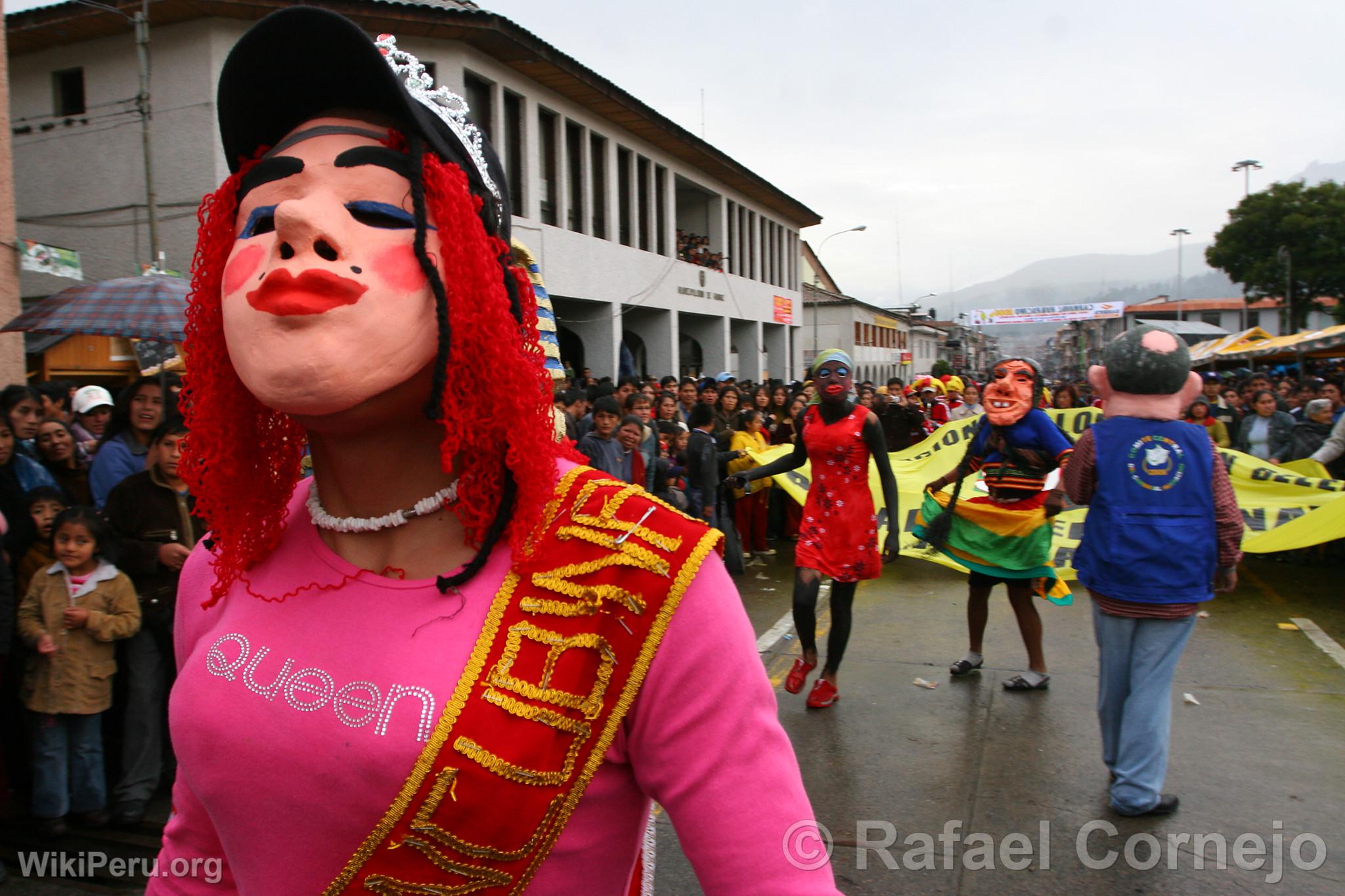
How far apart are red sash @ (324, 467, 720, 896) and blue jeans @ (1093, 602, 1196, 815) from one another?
329cm

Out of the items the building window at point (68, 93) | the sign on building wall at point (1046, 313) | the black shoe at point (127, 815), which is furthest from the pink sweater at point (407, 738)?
the sign on building wall at point (1046, 313)

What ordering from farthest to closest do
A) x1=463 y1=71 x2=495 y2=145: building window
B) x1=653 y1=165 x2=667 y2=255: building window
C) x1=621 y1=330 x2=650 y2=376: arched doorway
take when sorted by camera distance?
x1=621 y1=330 x2=650 y2=376: arched doorway → x1=653 y1=165 x2=667 y2=255: building window → x1=463 y1=71 x2=495 y2=145: building window

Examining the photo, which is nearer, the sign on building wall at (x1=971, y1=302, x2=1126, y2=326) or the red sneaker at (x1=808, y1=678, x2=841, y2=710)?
the red sneaker at (x1=808, y1=678, x2=841, y2=710)

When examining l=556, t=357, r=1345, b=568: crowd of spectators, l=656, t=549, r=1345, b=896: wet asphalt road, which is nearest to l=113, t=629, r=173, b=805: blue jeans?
l=656, t=549, r=1345, b=896: wet asphalt road

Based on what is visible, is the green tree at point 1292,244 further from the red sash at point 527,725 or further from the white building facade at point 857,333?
the red sash at point 527,725

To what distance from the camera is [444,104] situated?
147 cm

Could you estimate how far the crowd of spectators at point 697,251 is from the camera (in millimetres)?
23808

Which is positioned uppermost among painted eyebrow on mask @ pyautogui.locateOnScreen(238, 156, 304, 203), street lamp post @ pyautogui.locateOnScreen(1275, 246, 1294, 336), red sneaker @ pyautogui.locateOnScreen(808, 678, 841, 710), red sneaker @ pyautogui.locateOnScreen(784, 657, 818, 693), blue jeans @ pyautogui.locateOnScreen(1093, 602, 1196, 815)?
street lamp post @ pyautogui.locateOnScreen(1275, 246, 1294, 336)

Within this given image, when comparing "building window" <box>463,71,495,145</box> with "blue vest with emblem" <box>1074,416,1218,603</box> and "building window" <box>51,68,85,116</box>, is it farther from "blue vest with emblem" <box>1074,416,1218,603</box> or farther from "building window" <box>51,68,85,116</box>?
"blue vest with emblem" <box>1074,416,1218,603</box>

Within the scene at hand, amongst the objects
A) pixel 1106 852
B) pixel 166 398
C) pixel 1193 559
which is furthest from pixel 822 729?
pixel 166 398

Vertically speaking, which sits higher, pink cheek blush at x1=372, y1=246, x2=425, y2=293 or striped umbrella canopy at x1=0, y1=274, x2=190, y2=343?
striped umbrella canopy at x1=0, y1=274, x2=190, y2=343

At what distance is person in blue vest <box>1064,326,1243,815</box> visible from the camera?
375 cm

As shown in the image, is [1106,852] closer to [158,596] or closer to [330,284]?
[330,284]

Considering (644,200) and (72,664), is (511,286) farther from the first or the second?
(644,200)
